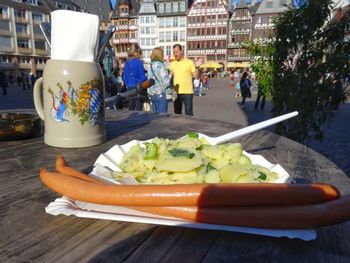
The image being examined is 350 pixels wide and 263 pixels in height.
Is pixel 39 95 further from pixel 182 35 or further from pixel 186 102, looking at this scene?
pixel 182 35

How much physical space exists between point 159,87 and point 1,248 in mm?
4379

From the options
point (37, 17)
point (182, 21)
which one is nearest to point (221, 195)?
point (182, 21)

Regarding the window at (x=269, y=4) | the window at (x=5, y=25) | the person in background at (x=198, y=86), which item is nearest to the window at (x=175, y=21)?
the window at (x=269, y=4)

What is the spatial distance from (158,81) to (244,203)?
172 inches

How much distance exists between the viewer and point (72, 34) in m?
1.12

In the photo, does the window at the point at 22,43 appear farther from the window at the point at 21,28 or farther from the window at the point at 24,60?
the window at the point at 24,60

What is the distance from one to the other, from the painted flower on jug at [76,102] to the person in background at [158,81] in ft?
11.9

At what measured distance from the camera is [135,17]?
162 feet

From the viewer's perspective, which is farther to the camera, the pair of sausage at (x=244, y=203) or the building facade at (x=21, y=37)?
the building facade at (x=21, y=37)

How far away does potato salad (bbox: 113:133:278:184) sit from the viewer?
2.09 ft

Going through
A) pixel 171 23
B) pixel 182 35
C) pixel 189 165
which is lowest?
pixel 189 165

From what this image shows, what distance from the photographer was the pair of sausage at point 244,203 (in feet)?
1.65

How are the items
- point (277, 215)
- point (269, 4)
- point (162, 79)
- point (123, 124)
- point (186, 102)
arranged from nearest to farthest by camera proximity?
1. point (277, 215)
2. point (123, 124)
3. point (162, 79)
4. point (186, 102)
5. point (269, 4)

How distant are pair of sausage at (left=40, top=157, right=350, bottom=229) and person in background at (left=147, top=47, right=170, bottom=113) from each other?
4.30m
